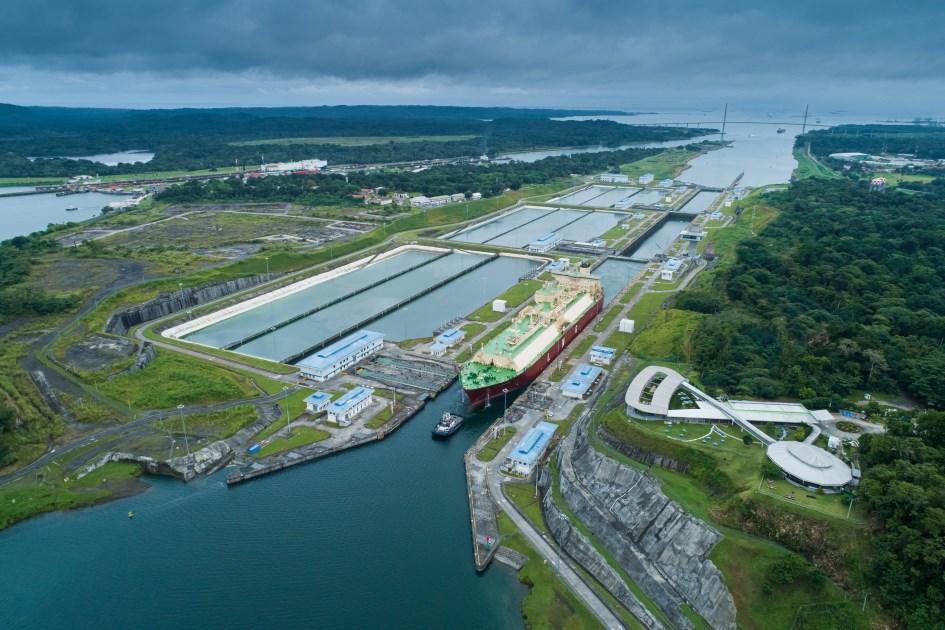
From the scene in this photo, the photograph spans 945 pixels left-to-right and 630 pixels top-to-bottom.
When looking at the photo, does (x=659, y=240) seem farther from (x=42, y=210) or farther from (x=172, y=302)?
(x=42, y=210)

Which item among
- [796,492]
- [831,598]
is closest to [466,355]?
[796,492]

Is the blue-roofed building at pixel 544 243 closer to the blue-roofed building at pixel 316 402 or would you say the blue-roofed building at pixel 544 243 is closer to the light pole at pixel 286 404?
the light pole at pixel 286 404

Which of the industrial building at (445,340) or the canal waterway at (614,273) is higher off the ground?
the industrial building at (445,340)

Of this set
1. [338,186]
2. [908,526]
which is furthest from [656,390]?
[338,186]

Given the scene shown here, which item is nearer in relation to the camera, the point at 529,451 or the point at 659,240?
the point at 529,451

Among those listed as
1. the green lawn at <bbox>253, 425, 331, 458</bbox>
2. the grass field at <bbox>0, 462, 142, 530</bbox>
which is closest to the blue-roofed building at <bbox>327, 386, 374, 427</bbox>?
the green lawn at <bbox>253, 425, 331, 458</bbox>

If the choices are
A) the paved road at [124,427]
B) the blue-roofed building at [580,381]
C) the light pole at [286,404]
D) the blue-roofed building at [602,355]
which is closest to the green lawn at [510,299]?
the blue-roofed building at [602,355]
